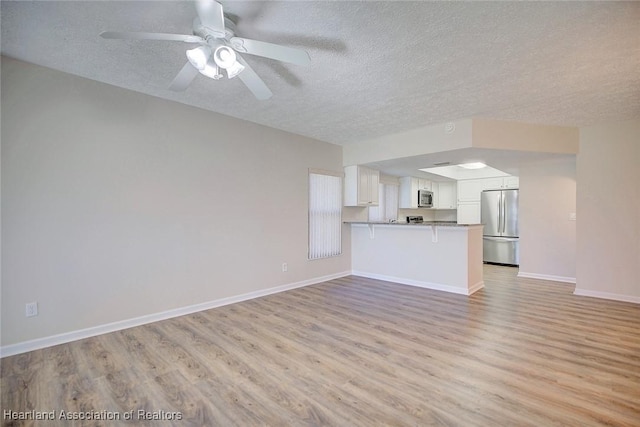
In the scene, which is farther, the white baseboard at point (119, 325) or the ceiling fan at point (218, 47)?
the white baseboard at point (119, 325)

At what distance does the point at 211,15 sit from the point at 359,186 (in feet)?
13.5

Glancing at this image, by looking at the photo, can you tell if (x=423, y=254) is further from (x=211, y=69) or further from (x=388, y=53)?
(x=211, y=69)

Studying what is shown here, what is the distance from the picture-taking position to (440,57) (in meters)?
2.41

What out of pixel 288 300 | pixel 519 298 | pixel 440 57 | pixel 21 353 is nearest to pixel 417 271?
pixel 519 298

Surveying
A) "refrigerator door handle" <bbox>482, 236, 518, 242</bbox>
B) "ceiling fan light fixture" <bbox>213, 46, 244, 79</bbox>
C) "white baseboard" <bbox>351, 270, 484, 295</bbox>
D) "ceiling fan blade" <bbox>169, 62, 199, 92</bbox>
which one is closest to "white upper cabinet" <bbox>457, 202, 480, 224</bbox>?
"refrigerator door handle" <bbox>482, 236, 518, 242</bbox>

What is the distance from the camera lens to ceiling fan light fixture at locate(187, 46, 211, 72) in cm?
199

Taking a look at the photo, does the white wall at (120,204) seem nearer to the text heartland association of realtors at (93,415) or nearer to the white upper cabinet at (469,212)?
the text heartland association of realtors at (93,415)

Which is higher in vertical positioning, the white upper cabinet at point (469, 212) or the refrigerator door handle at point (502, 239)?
the white upper cabinet at point (469, 212)

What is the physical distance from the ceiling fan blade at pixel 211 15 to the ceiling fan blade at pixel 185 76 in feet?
1.36

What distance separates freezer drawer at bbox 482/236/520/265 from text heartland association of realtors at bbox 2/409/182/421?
6.93 meters

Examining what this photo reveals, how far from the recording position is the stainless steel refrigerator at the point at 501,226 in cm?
648

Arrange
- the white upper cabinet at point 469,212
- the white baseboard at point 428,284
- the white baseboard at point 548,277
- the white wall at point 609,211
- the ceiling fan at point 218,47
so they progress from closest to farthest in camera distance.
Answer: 1. the ceiling fan at point 218,47
2. the white wall at point 609,211
3. the white baseboard at point 428,284
4. the white baseboard at point 548,277
5. the white upper cabinet at point 469,212

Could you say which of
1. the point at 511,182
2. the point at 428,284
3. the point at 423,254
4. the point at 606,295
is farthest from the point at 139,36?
the point at 511,182

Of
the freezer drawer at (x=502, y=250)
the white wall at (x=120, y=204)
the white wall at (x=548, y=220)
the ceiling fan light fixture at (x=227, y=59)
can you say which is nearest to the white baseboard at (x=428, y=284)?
the white wall at (x=548, y=220)
